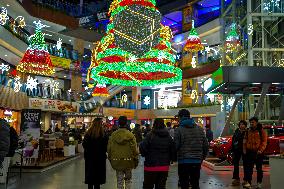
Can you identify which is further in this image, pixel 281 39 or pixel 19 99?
pixel 19 99

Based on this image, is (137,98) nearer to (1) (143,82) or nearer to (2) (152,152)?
(1) (143,82)

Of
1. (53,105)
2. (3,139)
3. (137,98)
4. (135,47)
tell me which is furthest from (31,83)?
(3,139)

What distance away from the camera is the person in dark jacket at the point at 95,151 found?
280 inches

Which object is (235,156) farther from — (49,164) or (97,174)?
(49,164)

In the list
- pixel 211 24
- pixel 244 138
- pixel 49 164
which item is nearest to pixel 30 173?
pixel 49 164

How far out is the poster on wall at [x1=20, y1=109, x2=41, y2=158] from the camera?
43.9 feet

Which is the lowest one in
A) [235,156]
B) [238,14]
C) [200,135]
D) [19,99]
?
[235,156]

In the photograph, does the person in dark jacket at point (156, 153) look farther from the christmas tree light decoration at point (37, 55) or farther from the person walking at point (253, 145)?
the christmas tree light decoration at point (37, 55)

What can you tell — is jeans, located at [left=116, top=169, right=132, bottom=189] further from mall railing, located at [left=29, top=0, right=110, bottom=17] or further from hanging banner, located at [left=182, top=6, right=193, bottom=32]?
hanging banner, located at [left=182, top=6, right=193, bottom=32]

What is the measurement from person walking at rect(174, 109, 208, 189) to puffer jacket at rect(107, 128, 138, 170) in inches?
31.2

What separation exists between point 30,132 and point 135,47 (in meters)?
5.14

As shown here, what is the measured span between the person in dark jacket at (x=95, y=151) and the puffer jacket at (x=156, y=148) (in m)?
1.22

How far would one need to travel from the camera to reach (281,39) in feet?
68.9

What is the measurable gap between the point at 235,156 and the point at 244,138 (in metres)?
0.94
